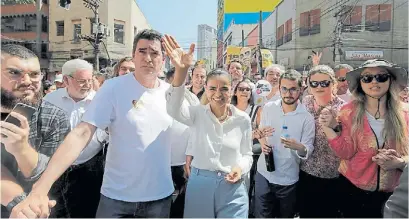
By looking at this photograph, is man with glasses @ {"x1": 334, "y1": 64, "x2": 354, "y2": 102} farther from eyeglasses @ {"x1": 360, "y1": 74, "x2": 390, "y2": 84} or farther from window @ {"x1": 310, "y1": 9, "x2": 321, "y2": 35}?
window @ {"x1": 310, "y1": 9, "x2": 321, "y2": 35}

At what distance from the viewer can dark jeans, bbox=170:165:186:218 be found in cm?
328

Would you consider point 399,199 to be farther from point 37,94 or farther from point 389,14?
point 389,14

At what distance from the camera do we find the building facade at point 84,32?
28953 millimetres

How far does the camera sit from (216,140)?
2.74m

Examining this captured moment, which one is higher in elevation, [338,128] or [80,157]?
[338,128]

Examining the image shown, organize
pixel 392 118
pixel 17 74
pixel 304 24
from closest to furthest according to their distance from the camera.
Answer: pixel 17 74
pixel 392 118
pixel 304 24

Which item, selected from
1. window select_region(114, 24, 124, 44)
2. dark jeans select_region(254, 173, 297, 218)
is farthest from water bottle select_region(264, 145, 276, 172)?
window select_region(114, 24, 124, 44)

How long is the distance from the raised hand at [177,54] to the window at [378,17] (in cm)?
2986

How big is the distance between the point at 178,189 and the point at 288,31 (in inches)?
1328

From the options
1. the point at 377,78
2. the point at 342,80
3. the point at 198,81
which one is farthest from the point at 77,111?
the point at 342,80

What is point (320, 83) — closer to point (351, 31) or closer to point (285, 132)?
point (285, 132)

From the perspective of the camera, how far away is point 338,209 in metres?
3.04

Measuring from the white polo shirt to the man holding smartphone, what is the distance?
1.03 ft

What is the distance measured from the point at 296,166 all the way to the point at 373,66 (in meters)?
1.14
